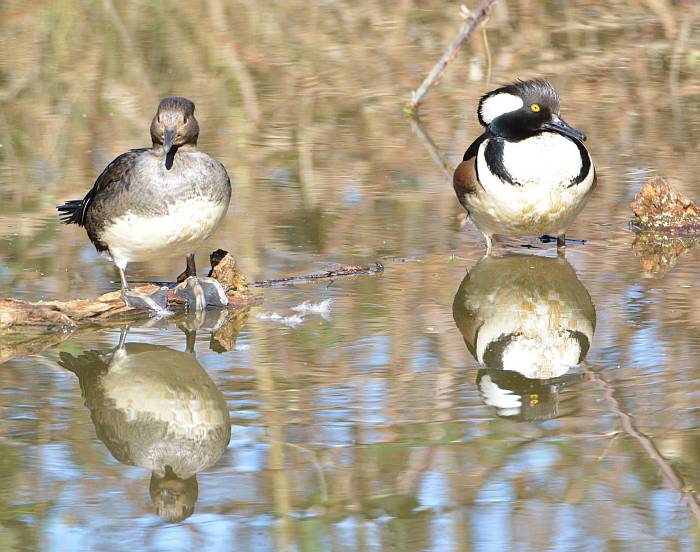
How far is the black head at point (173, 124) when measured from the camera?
19.6 feet

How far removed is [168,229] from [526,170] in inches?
79.0

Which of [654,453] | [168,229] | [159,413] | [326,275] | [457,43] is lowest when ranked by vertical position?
[159,413]

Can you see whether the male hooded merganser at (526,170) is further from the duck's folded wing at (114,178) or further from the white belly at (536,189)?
the duck's folded wing at (114,178)

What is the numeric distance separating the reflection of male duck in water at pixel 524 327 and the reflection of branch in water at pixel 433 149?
5.97 feet

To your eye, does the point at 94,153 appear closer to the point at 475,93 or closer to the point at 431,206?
the point at 431,206

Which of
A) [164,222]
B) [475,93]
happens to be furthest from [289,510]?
[475,93]

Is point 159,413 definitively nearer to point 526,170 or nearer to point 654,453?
point 654,453

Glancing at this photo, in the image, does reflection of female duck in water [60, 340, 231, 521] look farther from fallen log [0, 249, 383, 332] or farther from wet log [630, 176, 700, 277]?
wet log [630, 176, 700, 277]

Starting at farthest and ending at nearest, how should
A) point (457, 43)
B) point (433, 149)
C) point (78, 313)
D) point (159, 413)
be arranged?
point (457, 43) < point (433, 149) < point (78, 313) < point (159, 413)

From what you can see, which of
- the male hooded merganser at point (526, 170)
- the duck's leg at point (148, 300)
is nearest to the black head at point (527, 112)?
the male hooded merganser at point (526, 170)

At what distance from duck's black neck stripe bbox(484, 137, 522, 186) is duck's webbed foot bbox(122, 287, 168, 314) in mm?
1953

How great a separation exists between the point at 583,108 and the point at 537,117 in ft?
11.9

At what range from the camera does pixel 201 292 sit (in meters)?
6.04

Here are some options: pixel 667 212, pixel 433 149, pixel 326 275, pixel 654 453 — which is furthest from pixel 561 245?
pixel 654 453
